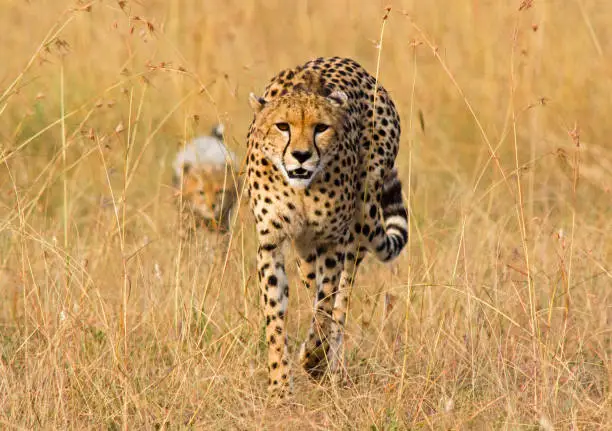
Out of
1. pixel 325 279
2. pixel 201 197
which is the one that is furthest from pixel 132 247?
pixel 325 279

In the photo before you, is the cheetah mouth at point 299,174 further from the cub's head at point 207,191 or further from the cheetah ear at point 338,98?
the cub's head at point 207,191

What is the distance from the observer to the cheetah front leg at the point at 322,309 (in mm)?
3920

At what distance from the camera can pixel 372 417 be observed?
3.12 m

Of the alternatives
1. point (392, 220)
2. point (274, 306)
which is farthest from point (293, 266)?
point (274, 306)

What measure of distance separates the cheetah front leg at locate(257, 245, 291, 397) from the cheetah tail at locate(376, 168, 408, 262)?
1.61 ft

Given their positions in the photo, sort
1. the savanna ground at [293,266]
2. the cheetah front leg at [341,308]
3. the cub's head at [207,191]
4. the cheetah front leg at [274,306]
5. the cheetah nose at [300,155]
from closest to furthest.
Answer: the savanna ground at [293,266], the cheetah nose at [300,155], the cheetah front leg at [274,306], the cheetah front leg at [341,308], the cub's head at [207,191]

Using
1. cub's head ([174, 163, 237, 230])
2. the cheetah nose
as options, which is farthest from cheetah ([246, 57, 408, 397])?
cub's head ([174, 163, 237, 230])

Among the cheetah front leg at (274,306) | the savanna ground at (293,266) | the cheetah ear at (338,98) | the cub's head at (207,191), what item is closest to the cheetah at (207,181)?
the cub's head at (207,191)

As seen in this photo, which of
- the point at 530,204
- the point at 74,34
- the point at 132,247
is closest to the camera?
the point at 132,247

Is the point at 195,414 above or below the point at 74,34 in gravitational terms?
below

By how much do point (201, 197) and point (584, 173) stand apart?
1780mm

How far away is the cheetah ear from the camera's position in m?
3.91

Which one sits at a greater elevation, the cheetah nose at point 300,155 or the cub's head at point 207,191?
the cheetah nose at point 300,155

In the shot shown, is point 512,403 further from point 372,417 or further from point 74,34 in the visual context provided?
point 74,34
